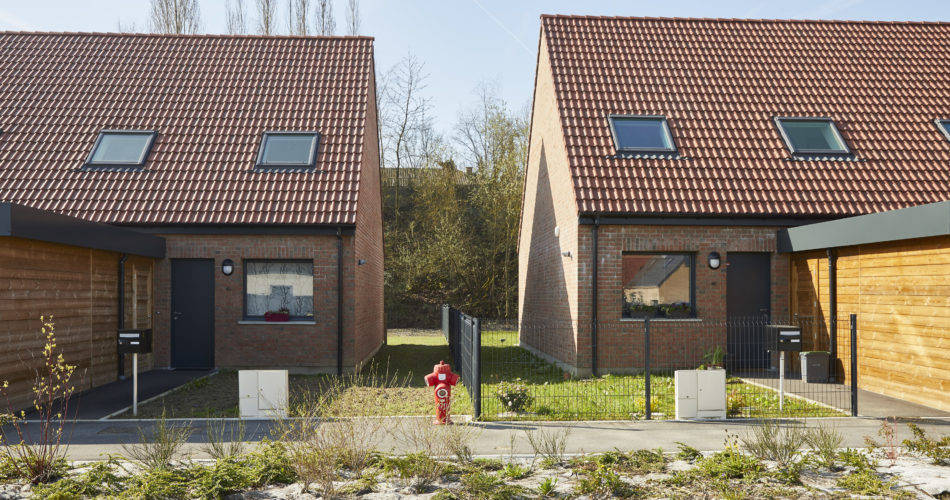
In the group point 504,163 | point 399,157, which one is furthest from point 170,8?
point 504,163

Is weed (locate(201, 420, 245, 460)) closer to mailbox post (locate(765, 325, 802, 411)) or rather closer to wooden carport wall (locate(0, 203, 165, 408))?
wooden carport wall (locate(0, 203, 165, 408))

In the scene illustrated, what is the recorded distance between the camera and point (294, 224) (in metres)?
13.9

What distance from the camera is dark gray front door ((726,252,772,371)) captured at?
45.2 feet

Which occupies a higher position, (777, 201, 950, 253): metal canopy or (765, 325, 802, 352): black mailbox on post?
(777, 201, 950, 253): metal canopy

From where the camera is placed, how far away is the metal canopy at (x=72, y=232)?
915cm

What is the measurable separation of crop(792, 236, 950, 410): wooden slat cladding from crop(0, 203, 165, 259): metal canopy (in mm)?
12405

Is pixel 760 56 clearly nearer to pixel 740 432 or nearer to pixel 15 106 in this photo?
pixel 740 432

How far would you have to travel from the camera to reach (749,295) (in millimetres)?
13953

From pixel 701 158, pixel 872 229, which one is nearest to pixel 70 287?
pixel 701 158

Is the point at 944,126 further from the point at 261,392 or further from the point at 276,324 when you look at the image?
the point at 261,392

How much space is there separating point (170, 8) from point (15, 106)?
21.9 metres

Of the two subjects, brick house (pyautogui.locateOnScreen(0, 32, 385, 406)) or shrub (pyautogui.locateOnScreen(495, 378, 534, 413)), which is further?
brick house (pyautogui.locateOnScreen(0, 32, 385, 406))

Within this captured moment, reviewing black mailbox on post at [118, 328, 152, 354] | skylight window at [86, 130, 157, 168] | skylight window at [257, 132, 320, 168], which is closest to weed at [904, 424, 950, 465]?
black mailbox on post at [118, 328, 152, 354]

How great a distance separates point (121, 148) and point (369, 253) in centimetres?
604
